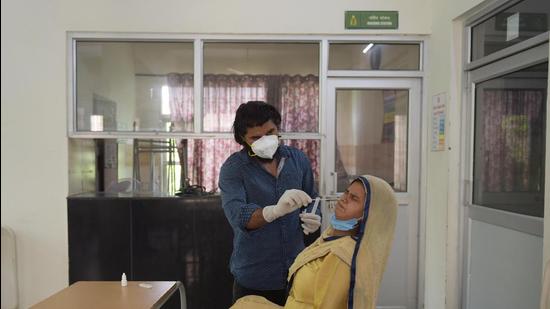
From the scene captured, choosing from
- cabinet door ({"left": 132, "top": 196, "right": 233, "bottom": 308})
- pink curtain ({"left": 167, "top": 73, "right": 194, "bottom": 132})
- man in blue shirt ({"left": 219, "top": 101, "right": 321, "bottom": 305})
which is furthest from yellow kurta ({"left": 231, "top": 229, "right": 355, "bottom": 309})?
pink curtain ({"left": 167, "top": 73, "right": 194, "bottom": 132})

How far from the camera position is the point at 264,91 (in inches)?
119

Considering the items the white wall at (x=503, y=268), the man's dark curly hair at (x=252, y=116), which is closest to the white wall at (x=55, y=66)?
the man's dark curly hair at (x=252, y=116)

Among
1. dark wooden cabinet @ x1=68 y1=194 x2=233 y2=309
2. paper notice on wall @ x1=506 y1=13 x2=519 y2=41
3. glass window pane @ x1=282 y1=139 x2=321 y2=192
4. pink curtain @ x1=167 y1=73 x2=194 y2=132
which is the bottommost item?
dark wooden cabinet @ x1=68 y1=194 x2=233 y2=309

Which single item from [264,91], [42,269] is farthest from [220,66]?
[42,269]

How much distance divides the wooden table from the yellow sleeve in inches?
29.2

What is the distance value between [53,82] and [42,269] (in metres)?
1.42

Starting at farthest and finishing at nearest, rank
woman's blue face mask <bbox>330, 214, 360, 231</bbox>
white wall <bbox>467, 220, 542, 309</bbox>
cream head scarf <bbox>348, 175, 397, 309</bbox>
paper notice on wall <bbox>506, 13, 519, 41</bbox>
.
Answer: paper notice on wall <bbox>506, 13, 519, 41</bbox>, white wall <bbox>467, 220, 542, 309</bbox>, woman's blue face mask <bbox>330, 214, 360, 231</bbox>, cream head scarf <bbox>348, 175, 397, 309</bbox>

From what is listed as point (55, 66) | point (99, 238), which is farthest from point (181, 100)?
point (99, 238)

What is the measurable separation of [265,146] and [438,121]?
1700mm

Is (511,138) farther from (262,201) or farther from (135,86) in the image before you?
(135,86)

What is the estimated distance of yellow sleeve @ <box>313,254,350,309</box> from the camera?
122 centimetres

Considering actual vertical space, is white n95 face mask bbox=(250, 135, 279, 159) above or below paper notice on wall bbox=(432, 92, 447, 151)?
below

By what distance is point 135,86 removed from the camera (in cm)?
299

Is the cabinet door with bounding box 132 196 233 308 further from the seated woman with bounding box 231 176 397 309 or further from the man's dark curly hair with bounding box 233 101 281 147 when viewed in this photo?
the seated woman with bounding box 231 176 397 309
